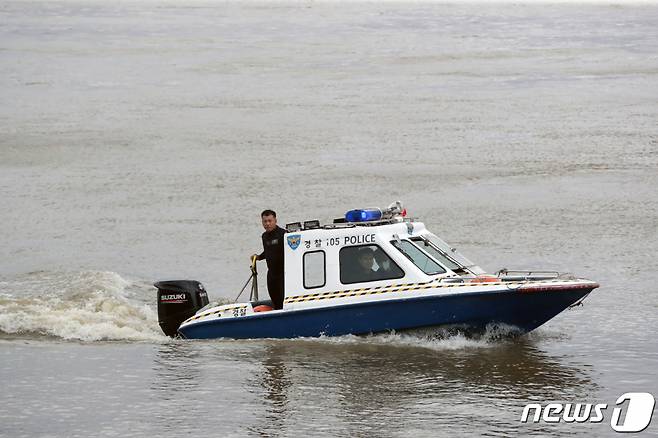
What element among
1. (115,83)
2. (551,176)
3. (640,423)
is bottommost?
(640,423)

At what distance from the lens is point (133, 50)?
5469 centimetres

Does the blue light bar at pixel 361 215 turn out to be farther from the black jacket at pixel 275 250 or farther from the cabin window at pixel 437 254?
the black jacket at pixel 275 250

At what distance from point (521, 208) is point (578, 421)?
11068mm

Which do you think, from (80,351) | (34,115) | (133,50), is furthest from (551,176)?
(133,50)

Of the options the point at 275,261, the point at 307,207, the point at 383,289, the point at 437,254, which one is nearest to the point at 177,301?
the point at 275,261

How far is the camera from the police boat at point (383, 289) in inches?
576

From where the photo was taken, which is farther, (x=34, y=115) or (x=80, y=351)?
(x=34, y=115)

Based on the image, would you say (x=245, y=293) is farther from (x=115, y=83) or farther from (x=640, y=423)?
(x=115, y=83)

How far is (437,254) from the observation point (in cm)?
1530

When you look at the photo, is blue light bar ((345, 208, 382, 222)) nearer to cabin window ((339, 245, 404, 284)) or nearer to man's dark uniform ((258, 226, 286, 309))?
cabin window ((339, 245, 404, 284))

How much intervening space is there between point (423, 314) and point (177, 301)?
3.12m

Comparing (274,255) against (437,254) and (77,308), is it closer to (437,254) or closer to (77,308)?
(437,254)

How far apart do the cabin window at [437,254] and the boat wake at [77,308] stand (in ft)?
11.1

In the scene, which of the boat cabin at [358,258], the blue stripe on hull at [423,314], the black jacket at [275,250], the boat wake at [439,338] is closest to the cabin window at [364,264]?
the boat cabin at [358,258]
